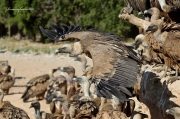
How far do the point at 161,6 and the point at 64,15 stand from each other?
19795 mm

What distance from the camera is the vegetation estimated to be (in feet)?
79.9

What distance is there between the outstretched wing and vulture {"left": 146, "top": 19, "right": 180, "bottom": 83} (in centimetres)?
43

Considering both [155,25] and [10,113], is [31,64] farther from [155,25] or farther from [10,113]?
[155,25]

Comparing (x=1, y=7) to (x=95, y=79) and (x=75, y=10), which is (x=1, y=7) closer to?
(x=75, y=10)

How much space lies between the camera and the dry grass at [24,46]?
73.9 ft

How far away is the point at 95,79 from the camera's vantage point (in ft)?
18.4

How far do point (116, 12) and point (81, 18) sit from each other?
2.25 metres

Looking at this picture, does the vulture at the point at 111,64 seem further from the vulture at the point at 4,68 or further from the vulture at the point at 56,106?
the vulture at the point at 4,68

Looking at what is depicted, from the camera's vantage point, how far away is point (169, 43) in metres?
6.06

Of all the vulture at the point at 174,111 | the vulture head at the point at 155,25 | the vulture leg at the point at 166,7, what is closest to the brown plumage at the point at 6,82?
the vulture head at the point at 155,25

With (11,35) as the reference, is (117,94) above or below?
above

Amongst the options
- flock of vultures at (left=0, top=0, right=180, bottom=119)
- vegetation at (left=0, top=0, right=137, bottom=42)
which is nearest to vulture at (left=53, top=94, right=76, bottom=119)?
flock of vultures at (left=0, top=0, right=180, bottom=119)

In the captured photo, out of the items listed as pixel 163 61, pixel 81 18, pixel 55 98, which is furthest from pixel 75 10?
pixel 163 61

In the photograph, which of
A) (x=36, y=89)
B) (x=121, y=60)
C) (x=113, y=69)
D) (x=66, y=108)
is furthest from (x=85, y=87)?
(x=36, y=89)
